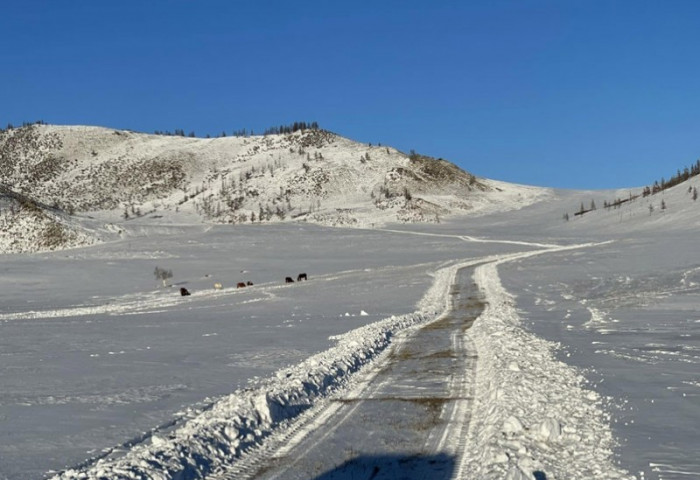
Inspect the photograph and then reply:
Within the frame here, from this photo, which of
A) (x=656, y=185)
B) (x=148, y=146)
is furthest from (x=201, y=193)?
(x=656, y=185)

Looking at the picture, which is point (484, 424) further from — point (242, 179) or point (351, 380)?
point (242, 179)

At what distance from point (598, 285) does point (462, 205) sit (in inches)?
4137

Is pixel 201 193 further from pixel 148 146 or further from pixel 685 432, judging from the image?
pixel 685 432

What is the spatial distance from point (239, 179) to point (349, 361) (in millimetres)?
143826

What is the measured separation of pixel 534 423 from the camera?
8445 millimetres

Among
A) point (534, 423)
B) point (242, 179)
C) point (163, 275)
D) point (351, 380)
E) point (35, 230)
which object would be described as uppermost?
point (242, 179)

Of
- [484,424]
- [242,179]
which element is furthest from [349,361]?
[242,179]

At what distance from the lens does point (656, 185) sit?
117812mm

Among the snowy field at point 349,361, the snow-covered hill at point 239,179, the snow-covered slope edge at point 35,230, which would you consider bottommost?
the snowy field at point 349,361

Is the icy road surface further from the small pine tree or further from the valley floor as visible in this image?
the small pine tree

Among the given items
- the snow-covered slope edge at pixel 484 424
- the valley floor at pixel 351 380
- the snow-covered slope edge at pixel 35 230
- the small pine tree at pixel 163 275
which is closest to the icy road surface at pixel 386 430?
the valley floor at pixel 351 380

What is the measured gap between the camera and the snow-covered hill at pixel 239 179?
131250 millimetres

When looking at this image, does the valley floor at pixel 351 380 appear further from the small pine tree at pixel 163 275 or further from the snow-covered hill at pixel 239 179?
the snow-covered hill at pixel 239 179

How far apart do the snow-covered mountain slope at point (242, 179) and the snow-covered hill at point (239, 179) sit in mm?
263
